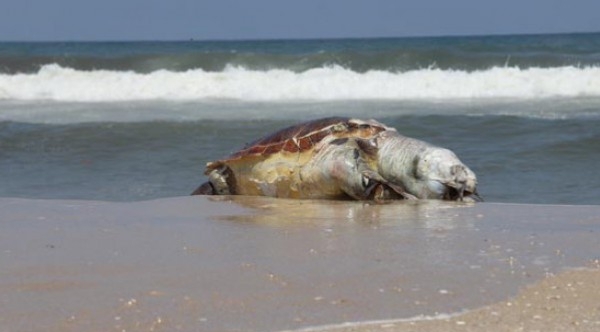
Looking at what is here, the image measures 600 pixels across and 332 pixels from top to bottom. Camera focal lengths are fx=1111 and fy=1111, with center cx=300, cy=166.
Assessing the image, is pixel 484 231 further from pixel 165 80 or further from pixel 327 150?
pixel 165 80

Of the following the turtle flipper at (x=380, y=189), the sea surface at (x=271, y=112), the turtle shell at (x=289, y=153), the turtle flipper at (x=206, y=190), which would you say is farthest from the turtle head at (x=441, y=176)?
the turtle flipper at (x=206, y=190)

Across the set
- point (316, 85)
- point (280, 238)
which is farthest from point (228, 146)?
point (316, 85)

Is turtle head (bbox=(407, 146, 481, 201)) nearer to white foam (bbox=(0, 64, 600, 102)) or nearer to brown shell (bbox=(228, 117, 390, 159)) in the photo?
brown shell (bbox=(228, 117, 390, 159))

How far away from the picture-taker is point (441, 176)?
6715mm

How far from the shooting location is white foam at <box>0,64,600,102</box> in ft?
58.5

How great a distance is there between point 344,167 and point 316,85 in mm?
12340

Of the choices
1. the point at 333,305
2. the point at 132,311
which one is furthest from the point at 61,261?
the point at 333,305

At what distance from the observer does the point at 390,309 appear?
3.58 m

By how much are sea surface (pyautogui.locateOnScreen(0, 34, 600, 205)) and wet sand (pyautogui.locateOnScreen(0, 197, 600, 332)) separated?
6.79ft

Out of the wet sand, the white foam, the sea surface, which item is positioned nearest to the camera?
the wet sand

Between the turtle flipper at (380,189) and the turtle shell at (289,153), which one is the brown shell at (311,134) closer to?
the turtle shell at (289,153)

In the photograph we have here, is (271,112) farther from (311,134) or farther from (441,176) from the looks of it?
(441,176)

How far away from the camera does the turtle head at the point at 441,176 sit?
6703mm

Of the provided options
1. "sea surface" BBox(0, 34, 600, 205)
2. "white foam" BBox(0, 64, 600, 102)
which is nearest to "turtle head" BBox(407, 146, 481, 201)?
"sea surface" BBox(0, 34, 600, 205)
